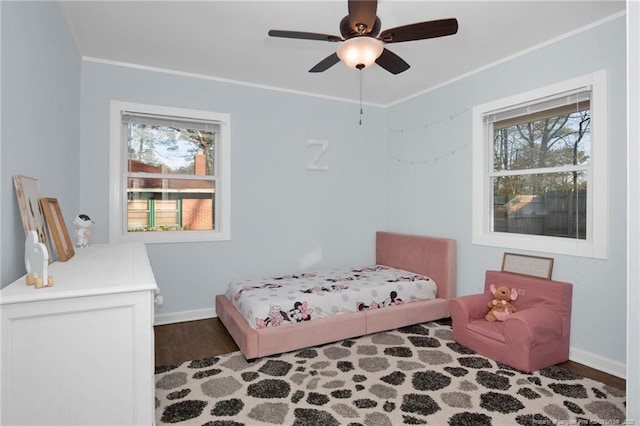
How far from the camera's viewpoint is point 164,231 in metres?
3.78

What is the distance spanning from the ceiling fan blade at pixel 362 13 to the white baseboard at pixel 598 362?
9.73ft

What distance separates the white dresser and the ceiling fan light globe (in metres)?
1.66

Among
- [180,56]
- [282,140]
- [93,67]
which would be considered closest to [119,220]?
[93,67]

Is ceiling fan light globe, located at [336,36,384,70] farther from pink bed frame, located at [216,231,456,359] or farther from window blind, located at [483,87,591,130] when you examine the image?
pink bed frame, located at [216,231,456,359]

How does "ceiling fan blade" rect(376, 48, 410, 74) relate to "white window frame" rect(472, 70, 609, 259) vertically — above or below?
above

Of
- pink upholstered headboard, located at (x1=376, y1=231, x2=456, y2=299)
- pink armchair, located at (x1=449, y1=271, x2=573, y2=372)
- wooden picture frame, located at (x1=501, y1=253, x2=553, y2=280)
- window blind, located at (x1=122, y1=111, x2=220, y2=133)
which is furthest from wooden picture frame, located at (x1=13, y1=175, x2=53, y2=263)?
wooden picture frame, located at (x1=501, y1=253, x2=553, y2=280)

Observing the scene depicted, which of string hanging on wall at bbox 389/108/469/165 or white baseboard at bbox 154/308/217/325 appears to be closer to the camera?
white baseboard at bbox 154/308/217/325

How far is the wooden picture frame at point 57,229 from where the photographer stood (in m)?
1.86

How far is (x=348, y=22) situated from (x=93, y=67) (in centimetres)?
277

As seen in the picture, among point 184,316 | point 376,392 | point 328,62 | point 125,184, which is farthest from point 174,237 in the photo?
point 376,392

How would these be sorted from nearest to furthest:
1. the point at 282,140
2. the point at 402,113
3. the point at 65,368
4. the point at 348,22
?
the point at 65,368
the point at 348,22
the point at 282,140
the point at 402,113

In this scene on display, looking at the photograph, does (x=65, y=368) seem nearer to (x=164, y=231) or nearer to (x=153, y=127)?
(x=164, y=231)

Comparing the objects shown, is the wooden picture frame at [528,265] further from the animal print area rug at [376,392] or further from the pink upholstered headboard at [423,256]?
the animal print area rug at [376,392]

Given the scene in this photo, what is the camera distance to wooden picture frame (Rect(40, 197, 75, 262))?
186 centimetres
